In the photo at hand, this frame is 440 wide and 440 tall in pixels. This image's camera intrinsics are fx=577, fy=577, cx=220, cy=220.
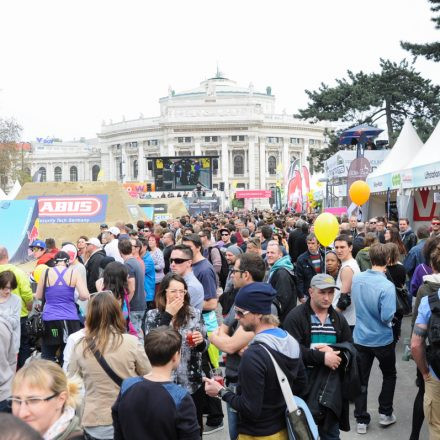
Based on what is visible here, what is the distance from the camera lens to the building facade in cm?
9400

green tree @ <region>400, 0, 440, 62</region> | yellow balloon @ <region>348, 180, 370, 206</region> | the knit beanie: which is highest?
green tree @ <region>400, 0, 440, 62</region>

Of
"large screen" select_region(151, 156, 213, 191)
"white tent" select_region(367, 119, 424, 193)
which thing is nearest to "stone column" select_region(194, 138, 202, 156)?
"large screen" select_region(151, 156, 213, 191)

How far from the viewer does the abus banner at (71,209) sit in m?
16.0

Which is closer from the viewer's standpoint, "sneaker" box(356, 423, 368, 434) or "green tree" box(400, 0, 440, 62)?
"sneaker" box(356, 423, 368, 434)

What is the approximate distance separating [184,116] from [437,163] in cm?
8548

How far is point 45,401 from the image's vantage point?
2.26 meters

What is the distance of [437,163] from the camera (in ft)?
36.0

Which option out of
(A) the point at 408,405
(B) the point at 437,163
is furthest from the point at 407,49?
(A) the point at 408,405

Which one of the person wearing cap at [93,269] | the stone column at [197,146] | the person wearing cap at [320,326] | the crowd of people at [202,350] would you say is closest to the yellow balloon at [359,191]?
the crowd of people at [202,350]

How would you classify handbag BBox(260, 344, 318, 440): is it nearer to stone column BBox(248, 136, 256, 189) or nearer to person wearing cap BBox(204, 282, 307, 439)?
person wearing cap BBox(204, 282, 307, 439)

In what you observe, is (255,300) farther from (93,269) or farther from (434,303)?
(93,269)

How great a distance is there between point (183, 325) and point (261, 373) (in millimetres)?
1180

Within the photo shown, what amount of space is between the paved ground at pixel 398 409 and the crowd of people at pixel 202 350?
123 millimetres

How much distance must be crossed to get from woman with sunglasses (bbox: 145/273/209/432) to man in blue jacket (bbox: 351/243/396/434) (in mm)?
1651
